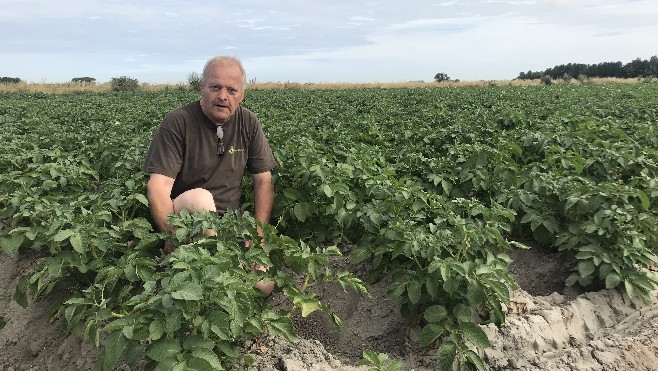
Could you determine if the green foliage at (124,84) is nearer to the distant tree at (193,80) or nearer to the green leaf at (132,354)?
the distant tree at (193,80)

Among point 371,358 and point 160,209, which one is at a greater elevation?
point 160,209

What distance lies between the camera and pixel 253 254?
A: 263 centimetres

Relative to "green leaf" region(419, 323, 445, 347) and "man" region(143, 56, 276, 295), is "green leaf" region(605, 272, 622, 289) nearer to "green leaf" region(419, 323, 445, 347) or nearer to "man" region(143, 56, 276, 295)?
"green leaf" region(419, 323, 445, 347)

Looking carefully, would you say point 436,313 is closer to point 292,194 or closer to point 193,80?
point 292,194

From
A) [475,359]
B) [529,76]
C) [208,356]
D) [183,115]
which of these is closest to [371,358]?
[475,359]

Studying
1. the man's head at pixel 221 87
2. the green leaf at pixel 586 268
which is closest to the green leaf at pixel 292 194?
the man's head at pixel 221 87

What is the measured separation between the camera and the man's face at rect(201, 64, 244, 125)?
3.57 meters

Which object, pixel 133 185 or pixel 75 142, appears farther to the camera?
pixel 75 142

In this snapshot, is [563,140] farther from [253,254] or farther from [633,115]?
[633,115]

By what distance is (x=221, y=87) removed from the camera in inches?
141

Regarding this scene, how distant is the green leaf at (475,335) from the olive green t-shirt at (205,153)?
6.69ft

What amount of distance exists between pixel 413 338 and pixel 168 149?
6.85 feet

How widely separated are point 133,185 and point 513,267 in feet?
9.80

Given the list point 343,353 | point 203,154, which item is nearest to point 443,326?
point 343,353
